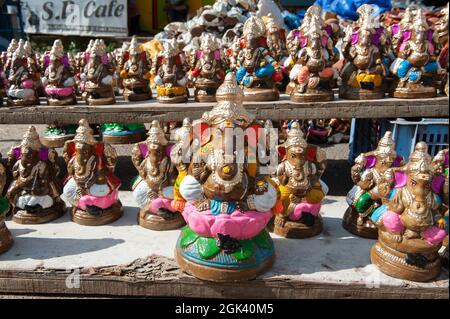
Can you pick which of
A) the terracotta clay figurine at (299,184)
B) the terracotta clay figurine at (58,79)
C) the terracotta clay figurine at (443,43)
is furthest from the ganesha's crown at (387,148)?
the terracotta clay figurine at (58,79)

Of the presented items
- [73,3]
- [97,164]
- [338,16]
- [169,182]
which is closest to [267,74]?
[169,182]

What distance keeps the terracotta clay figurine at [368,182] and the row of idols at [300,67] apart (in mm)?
750

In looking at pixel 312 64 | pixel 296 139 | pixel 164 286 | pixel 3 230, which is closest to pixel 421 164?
pixel 296 139

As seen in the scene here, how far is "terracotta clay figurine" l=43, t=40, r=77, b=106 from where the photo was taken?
2834mm

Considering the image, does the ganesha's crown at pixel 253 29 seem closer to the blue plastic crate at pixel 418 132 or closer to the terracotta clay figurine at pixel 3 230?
the blue plastic crate at pixel 418 132

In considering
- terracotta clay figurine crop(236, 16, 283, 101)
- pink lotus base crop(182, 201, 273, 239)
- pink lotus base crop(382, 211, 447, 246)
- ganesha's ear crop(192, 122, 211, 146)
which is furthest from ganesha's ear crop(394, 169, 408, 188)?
terracotta clay figurine crop(236, 16, 283, 101)

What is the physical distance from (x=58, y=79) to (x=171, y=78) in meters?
0.74

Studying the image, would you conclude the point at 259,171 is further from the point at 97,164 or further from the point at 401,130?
the point at 401,130

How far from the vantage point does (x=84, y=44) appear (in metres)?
8.03

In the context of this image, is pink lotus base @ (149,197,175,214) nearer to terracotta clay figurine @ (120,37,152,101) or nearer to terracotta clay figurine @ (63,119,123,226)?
terracotta clay figurine @ (63,119,123,226)

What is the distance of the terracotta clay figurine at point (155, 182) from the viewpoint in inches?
83.1

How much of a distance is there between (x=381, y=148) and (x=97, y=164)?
4.59 ft

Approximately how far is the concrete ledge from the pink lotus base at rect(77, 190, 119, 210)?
0.14 metres

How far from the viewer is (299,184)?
2.02 m
